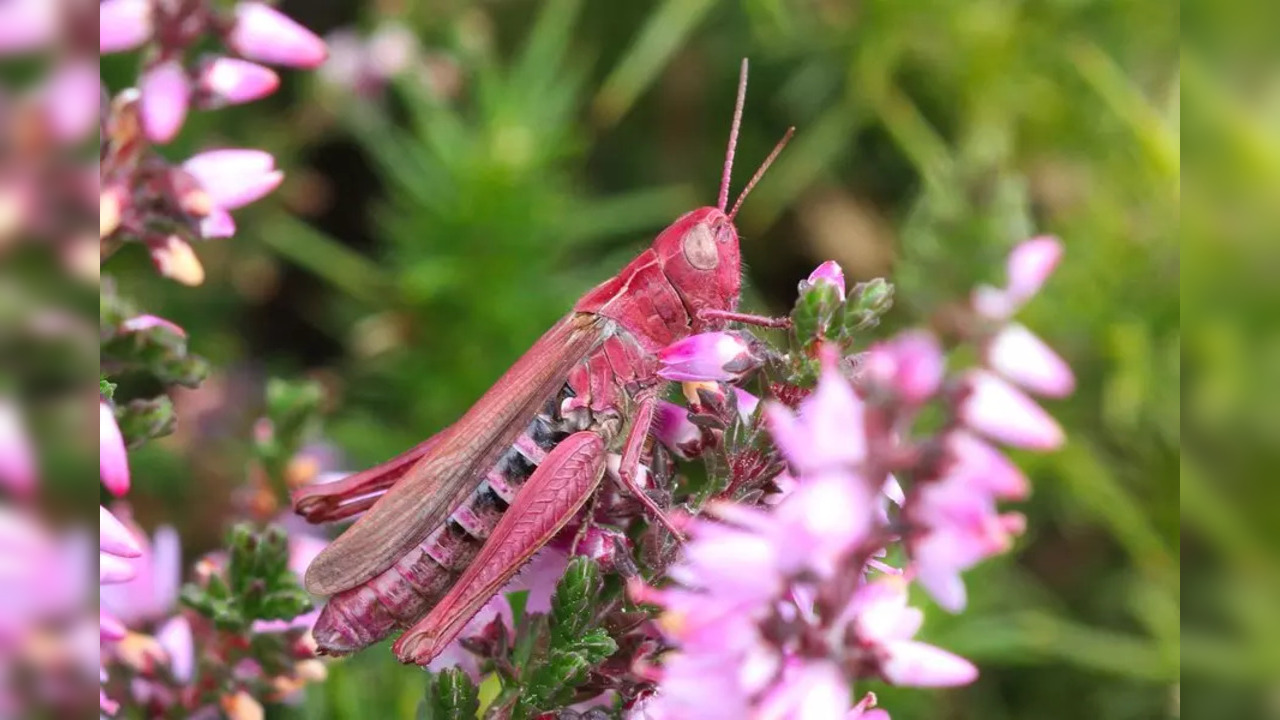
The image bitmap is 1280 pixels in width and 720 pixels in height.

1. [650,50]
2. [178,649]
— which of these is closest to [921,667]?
[178,649]

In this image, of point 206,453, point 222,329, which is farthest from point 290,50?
point 222,329

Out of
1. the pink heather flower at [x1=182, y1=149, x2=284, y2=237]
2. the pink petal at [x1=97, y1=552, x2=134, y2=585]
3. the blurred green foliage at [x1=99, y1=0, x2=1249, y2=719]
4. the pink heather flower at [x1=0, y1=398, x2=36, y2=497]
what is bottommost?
the pink heather flower at [x1=0, y1=398, x2=36, y2=497]

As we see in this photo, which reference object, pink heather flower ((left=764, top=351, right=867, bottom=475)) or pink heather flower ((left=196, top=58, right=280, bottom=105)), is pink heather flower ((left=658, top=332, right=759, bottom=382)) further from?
pink heather flower ((left=196, top=58, right=280, bottom=105))

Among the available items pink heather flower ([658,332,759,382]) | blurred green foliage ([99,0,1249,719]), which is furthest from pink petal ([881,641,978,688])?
blurred green foliage ([99,0,1249,719])

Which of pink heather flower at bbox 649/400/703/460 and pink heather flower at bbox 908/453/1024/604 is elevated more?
pink heather flower at bbox 649/400/703/460

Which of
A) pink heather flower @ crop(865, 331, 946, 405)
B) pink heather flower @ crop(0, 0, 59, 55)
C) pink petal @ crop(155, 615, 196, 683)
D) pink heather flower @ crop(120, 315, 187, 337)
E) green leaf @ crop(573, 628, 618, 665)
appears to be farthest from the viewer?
pink petal @ crop(155, 615, 196, 683)

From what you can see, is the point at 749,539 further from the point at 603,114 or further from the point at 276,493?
the point at 603,114
